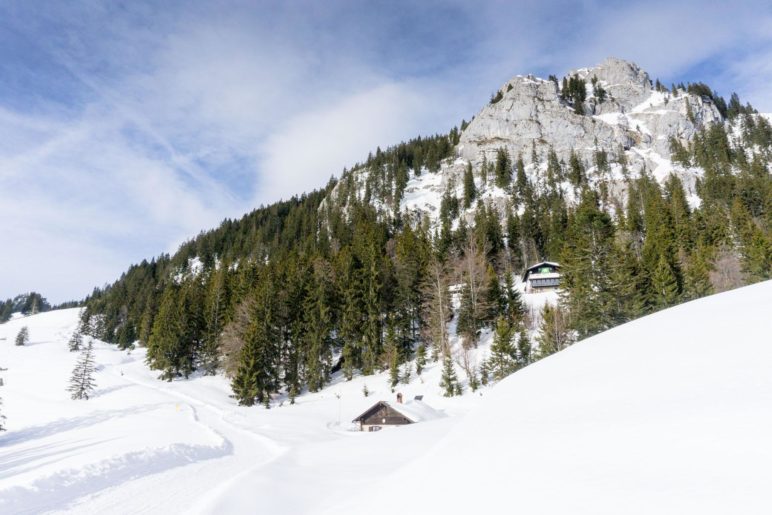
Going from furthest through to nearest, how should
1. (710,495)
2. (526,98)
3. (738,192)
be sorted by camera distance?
(526,98), (738,192), (710,495)

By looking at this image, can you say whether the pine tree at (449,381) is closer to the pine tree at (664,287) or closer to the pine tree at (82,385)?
the pine tree at (664,287)

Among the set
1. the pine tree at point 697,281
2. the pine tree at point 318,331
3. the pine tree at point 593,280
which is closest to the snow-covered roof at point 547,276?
the pine tree at point 697,281

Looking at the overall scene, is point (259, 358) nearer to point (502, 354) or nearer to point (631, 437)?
point (502, 354)

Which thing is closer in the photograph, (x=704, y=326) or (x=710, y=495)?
(x=710, y=495)

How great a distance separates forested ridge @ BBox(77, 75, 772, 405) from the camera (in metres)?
36.7

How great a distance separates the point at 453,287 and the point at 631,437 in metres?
54.2

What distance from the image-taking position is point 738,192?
7600 centimetres

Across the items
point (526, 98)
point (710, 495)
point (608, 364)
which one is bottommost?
point (710, 495)

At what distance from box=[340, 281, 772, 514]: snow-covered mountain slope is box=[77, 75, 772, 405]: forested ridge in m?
28.4

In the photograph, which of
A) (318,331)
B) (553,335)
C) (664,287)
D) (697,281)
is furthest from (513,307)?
(318,331)

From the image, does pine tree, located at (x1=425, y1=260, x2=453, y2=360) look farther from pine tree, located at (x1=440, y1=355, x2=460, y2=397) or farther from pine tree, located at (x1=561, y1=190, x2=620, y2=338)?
pine tree, located at (x1=561, y1=190, x2=620, y2=338)

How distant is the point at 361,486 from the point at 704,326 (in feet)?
23.8

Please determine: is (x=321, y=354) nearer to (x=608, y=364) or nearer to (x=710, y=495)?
(x=608, y=364)

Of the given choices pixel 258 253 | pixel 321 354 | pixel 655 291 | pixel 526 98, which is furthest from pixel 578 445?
pixel 526 98
